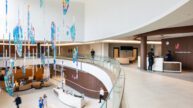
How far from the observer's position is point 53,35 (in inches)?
454

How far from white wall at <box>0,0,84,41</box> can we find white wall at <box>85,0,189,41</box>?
783 mm

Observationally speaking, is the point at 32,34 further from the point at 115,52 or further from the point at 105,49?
the point at 115,52

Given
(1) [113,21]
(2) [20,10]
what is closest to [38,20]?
(2) [20,10]

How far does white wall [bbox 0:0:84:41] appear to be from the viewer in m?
11.3

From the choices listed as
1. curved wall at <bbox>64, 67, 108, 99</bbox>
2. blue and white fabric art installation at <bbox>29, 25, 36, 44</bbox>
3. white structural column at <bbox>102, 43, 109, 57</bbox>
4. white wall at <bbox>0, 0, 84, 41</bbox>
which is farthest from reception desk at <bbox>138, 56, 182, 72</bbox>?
white structural column at <bbox>102, 43, 109, 57</bbox>

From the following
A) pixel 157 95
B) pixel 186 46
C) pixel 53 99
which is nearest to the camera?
pixel 157 95

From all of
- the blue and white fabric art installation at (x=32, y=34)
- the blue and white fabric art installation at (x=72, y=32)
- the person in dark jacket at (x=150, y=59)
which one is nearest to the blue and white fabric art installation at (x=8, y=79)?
the blue and white fabric art installation at (x=32, y=34)

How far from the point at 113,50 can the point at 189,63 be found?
1052cm

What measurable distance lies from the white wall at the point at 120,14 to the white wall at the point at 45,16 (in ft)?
2.57

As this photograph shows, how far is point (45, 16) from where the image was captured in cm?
1265

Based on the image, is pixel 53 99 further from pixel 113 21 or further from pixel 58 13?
pixel 113 21

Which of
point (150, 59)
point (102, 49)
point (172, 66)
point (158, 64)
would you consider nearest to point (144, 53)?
point (150, 59)

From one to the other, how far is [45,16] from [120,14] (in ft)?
23.5

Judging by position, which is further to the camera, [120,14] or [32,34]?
[32,34]
